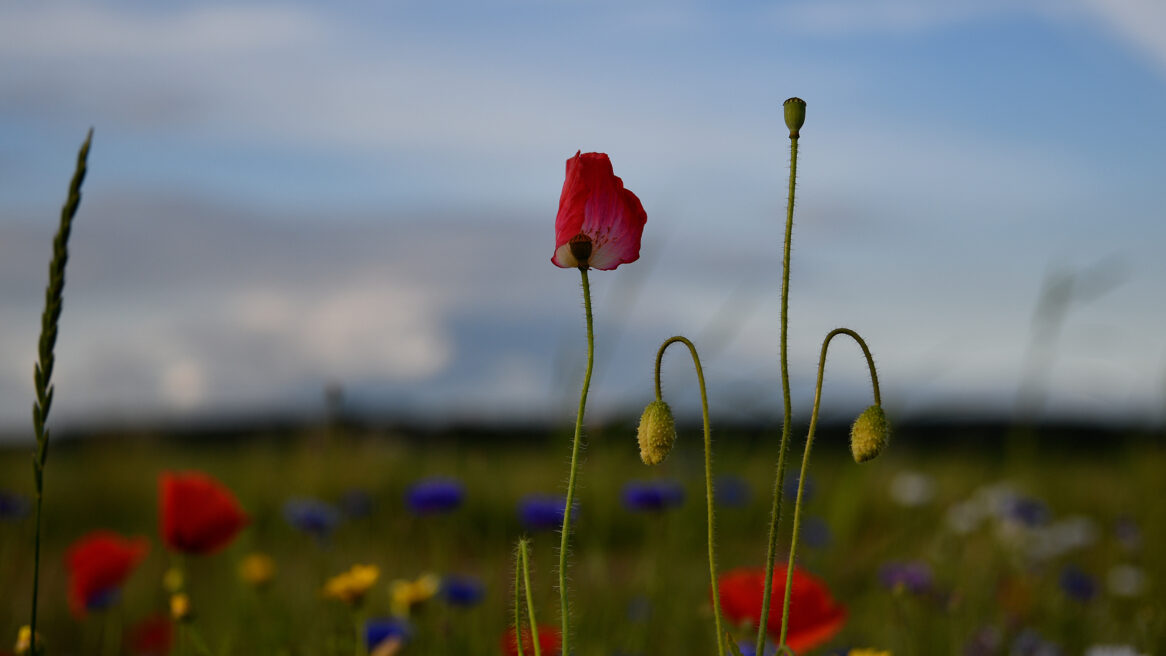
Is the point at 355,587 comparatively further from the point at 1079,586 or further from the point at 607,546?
the point at 607,546

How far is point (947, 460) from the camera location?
6.43m

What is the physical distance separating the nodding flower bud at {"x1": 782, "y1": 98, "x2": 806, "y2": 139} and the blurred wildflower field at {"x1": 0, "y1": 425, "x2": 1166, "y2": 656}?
0.44m

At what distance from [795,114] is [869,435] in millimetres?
282

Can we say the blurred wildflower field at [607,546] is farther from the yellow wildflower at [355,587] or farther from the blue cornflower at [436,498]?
the yellow wildflower at [355,587]

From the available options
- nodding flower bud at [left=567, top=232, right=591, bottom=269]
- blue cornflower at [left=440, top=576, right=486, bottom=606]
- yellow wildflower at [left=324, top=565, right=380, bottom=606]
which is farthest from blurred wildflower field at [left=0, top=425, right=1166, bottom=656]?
nodding flower bud at [left=567, top=232, right=591, bottom=269]

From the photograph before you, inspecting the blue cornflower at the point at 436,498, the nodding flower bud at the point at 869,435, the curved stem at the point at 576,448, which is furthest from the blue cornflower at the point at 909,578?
the curved stem at the point at 576,448

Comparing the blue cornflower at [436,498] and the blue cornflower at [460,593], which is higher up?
the blue cornflower at [436,498]

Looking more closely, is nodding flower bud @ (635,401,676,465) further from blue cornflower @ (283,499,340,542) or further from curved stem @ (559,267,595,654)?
blue cornflower @ (283,499,340,542)

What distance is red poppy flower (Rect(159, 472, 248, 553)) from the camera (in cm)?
168

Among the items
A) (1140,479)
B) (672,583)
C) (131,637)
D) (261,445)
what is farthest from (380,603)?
(261,445)

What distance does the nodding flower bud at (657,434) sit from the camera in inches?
33.5

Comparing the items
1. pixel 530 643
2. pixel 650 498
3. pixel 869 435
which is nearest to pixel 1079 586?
pixel 650 498

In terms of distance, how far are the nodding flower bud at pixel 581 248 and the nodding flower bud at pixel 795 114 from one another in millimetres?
191

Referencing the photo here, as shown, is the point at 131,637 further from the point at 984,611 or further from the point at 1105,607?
the point at 1105,607
